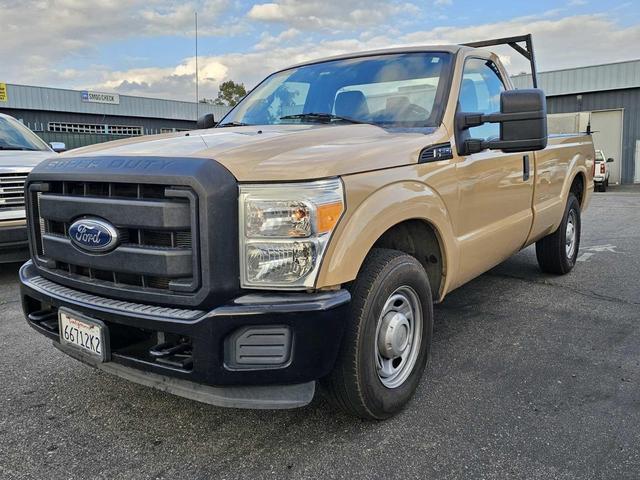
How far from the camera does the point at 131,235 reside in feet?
7.93

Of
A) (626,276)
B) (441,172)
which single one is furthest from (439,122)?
(626,276)

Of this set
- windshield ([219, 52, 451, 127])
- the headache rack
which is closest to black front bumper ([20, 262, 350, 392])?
windshield ([219, 52, 451, 127])

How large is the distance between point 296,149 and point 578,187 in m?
4.63

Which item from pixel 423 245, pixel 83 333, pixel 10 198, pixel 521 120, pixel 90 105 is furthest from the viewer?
pixel 90 105

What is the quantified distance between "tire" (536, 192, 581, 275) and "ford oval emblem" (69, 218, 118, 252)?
441 cm

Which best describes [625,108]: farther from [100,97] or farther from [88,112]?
[88,112]

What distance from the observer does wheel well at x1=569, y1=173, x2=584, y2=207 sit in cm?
587

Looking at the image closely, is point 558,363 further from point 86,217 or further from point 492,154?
point 86,217

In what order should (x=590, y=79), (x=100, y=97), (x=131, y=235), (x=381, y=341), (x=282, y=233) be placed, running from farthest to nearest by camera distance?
1. (x=100, y=97)
2. (x=590, y=79)
3. (x=381, y=341)
4. (x=131, y=235)
5. (x=282, y=233)

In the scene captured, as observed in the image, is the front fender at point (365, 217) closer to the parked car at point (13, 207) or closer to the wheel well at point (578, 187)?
the wheel well at point (578, 187)

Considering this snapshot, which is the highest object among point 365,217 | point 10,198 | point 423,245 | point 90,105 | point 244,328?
point 90,105

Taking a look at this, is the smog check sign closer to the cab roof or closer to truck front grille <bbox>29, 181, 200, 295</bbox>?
the cab roof

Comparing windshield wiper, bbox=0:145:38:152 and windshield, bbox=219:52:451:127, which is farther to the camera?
windshield wiper, bbox=0:145:38:152

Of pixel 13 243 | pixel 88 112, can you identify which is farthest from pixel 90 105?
pixel 13 243
